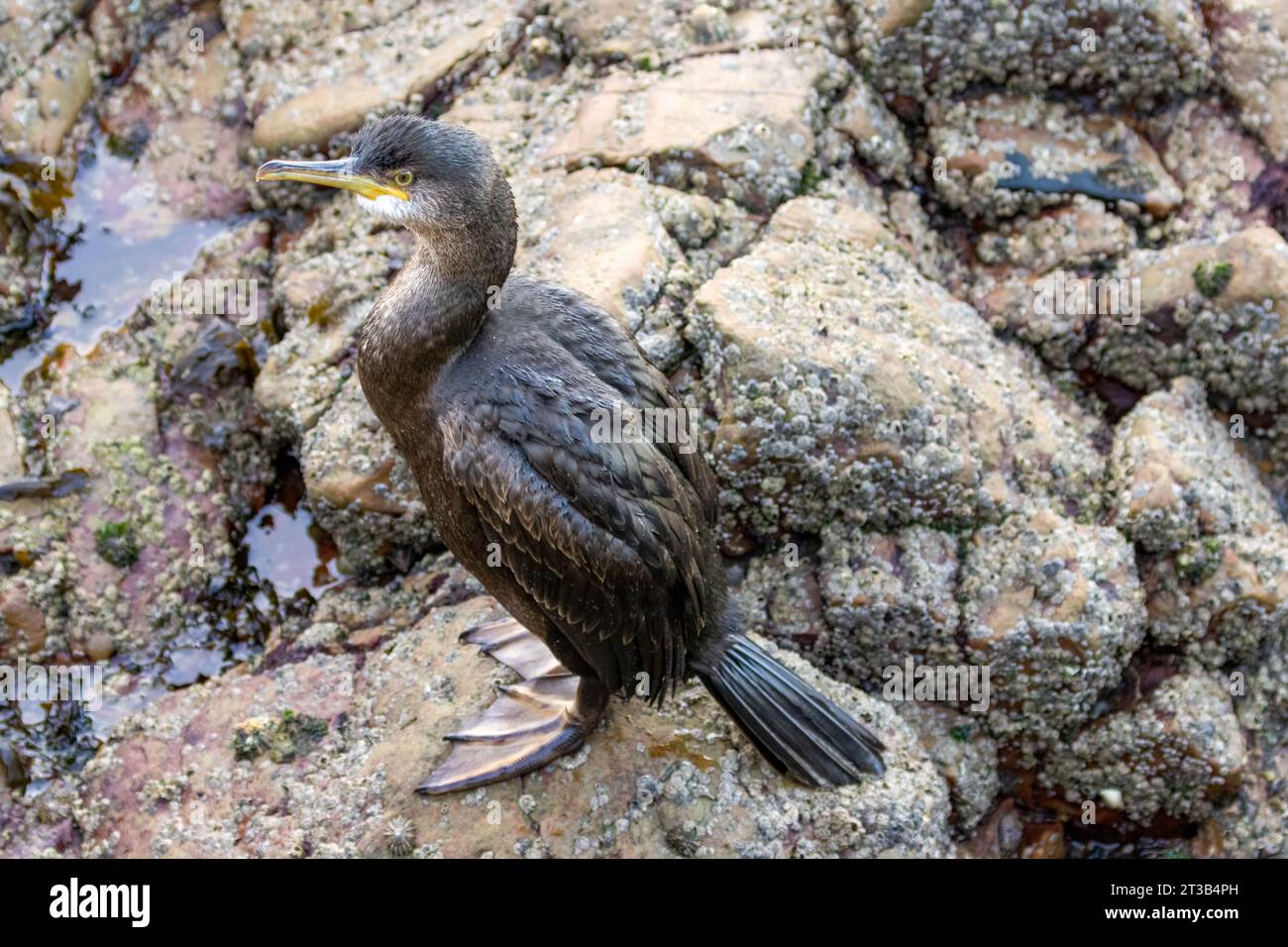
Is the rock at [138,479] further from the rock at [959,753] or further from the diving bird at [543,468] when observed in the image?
the rock at [959,753]

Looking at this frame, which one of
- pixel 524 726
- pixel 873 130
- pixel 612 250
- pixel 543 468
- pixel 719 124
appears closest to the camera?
pixel 543 468

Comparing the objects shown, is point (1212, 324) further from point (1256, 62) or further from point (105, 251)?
point (105, 251)

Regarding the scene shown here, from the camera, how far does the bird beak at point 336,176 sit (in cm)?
337

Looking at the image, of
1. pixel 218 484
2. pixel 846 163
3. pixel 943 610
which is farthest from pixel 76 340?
pixel 943 610

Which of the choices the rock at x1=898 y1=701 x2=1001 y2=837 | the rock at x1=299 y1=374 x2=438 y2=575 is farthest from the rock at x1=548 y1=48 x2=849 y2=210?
the rock at x1=898 y1=701 x2=1001 y2=837

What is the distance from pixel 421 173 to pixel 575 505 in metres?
1.07

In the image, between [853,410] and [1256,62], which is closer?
[853,410]

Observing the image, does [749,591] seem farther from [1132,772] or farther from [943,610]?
[1132,772]

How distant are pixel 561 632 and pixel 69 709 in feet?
6.43
